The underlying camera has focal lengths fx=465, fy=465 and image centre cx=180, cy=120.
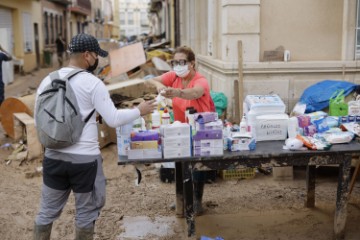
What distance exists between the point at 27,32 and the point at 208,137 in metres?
20.8

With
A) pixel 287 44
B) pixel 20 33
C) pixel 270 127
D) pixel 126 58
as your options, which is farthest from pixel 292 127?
pixel 20 33

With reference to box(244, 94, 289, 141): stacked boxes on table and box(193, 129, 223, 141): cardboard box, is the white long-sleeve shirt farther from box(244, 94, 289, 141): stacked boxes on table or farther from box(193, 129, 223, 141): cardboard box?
box(244, 94, 289, 141): stacked boxes on table

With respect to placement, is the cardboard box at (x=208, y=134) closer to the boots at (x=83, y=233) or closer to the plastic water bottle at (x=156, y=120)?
the plastic water bottle at (x=156, y=120)

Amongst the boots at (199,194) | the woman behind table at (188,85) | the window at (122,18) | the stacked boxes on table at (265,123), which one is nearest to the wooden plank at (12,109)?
the boots at (199,194)

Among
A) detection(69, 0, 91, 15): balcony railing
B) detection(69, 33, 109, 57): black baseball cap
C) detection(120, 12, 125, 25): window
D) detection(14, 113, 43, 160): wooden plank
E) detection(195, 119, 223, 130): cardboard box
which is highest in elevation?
detection(120, 12, 125, 25): window

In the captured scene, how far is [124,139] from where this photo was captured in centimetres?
358

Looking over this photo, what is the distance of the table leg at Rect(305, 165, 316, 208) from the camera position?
4.72 metres

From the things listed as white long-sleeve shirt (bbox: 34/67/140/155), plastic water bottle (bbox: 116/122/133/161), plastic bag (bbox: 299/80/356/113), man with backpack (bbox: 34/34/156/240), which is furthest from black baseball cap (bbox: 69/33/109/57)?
plastic bag (bbox: 299/80/356/113)

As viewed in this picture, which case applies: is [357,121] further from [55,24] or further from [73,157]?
[55,24]

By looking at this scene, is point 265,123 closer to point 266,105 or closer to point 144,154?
point 266,105

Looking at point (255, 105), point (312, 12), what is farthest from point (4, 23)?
point (255, 105)

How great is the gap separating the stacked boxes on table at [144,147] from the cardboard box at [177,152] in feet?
0.20

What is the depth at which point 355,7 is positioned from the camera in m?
6.53

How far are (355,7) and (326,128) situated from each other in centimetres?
321
